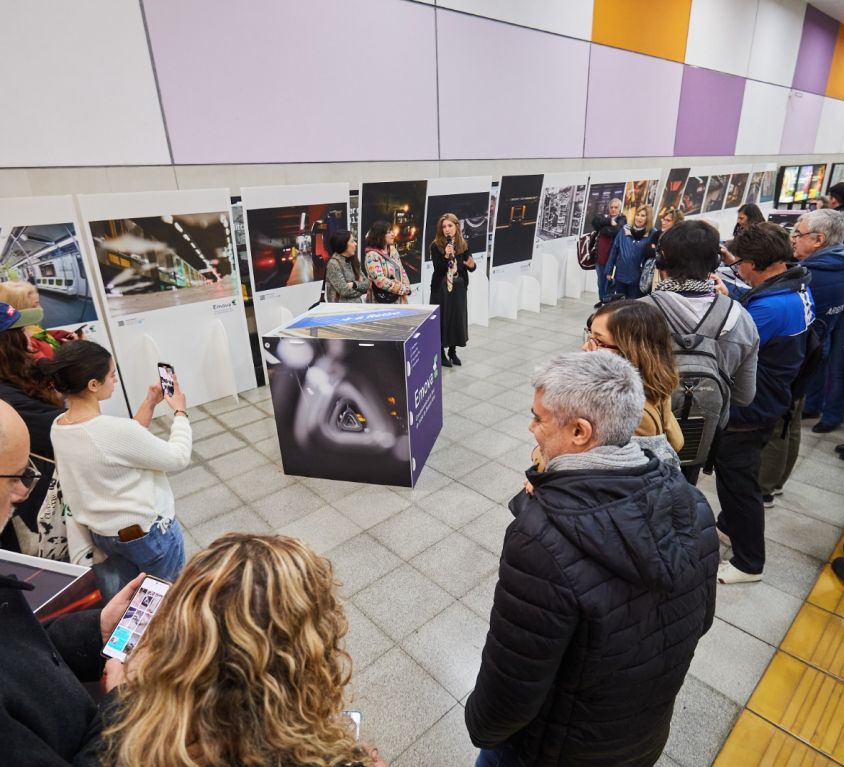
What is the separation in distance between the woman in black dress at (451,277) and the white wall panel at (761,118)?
10.1m

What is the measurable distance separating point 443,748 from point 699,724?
1083 mm

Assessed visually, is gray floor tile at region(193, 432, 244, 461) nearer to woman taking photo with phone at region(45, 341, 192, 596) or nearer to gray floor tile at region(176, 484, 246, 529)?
gray floor tile at region(176, 484, 246, 529)

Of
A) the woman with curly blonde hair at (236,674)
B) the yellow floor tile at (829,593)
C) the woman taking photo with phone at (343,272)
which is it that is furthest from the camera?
the woman taking photo with phone at (343,272)

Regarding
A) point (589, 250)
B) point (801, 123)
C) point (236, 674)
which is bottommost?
point (589, 250)

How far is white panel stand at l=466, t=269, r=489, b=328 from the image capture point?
24.7 ft

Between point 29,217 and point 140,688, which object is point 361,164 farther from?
point 140,688

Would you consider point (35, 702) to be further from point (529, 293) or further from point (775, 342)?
point (529, 293)

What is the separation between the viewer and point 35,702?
1079 mm

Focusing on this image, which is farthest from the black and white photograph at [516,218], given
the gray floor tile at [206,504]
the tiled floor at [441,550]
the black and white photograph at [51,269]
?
the gray floor tile at [206,504]

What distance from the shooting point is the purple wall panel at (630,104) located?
861 cm

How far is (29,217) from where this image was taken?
3910mm

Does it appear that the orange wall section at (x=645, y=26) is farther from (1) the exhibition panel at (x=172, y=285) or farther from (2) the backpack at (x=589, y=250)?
(1) the exhibition panel at (x=172, y=285)

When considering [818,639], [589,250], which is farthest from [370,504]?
[589,250]

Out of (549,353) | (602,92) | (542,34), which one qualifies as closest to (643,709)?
(549,353)
